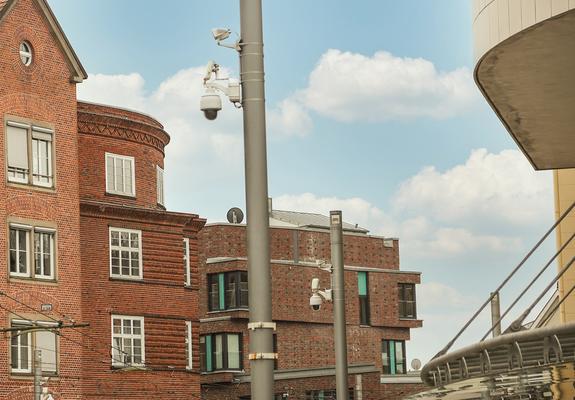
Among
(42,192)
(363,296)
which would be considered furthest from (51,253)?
(363,296)

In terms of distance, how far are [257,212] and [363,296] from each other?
8039 centimetres

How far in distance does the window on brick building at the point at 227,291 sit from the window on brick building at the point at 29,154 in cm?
3280

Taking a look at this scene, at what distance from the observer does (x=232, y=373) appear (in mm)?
84438

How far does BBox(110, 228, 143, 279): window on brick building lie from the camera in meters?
58.2

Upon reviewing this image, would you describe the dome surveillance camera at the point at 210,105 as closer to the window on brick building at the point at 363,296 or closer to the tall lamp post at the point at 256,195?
the tall lamp post at the point at 256,195

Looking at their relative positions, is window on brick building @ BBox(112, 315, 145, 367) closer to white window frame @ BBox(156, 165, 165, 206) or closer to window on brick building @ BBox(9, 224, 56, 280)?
window on brick building @ BBox(9, 224, 56, 280)

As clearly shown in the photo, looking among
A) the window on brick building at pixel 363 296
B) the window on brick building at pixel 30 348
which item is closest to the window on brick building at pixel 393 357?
the window on brick building at pixel 363 296

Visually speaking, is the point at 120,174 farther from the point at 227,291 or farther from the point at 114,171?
the point at 227,291

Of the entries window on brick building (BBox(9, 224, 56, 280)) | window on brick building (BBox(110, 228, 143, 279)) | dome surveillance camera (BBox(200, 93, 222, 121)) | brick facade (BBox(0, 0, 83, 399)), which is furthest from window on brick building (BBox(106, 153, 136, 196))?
dome surveillance camera (BBox(200, 93, 222, 121))

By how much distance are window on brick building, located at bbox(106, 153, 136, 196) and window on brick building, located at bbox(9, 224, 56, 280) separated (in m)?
5.04

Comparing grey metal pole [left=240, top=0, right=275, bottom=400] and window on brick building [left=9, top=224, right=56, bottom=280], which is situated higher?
window on brick building [left=9, top=224, right=56, bottom=280]

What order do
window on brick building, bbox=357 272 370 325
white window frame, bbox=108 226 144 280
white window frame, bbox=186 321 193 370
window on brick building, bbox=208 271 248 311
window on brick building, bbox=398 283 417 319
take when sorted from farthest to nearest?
1. window on brick building, bbox=398 283 417 319
2. window on brick building, bbox=357 272 370 325
3. window on brick building, bbox=208 271 248 311
4. white window frame, bbox=186 321 193 370
5. white window frame, bbox=108 226 144 280

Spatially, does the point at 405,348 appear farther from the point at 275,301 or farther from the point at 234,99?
the point at 234,99

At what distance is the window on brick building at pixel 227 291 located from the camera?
86.8 m
